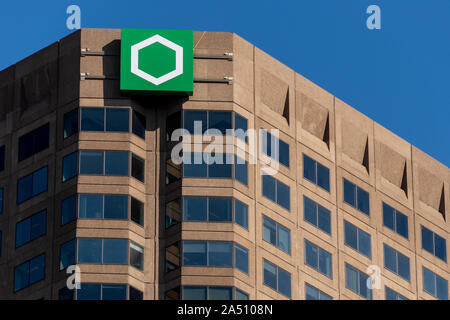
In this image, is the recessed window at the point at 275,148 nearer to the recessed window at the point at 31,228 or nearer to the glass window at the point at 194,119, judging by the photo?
the glass window at the point at 194,119

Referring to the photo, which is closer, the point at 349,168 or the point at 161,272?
the point at 161,272

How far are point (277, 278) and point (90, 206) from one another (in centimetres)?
1311

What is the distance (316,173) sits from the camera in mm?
100812

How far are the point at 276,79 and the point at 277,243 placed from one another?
462 inches

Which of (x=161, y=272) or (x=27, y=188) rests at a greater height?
(x=27, y=188)

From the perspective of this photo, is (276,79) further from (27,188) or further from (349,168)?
(27,188)

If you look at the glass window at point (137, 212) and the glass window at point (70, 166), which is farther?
the glass window at point (70, 166)

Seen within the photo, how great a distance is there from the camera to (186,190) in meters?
92.2

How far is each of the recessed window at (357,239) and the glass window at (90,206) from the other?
19.5 metres

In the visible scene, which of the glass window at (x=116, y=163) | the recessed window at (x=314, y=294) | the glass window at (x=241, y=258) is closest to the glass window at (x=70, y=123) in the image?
the glass window at (x=116, y=163)

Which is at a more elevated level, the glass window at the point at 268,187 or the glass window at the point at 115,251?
the glass window at the point at 268,187

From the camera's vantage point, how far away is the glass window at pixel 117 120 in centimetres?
9331
